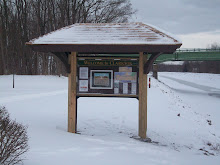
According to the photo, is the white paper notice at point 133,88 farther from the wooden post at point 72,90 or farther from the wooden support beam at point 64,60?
the wooden support beam at point 64,60

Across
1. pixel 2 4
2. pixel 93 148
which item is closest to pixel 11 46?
pixel 2 4

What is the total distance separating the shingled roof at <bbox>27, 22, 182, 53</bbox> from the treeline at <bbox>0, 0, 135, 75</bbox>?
2436 cm

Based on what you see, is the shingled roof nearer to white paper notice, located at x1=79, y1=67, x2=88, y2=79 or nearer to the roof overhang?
the roof overhang

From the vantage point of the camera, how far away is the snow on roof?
5.62 metres

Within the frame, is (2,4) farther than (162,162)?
Yes

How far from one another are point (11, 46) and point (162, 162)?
3554cm

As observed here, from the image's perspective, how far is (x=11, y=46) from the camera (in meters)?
35.1

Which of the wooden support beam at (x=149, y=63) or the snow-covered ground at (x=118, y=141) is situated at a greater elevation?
the wooden support beam at (x=149, y=63)

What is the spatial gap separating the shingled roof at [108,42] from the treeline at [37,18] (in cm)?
2436

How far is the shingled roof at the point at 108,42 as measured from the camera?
557 centimetres

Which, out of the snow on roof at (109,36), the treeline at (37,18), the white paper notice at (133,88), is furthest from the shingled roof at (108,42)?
the treeline at (37,18)

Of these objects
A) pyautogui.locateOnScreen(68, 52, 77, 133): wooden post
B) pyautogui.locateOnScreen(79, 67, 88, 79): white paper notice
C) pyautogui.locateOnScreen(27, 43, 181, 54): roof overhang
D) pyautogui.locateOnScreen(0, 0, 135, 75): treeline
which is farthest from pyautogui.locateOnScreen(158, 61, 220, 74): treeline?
pyautogui.locateOnScreen(68, 52, 77, 133): wooden post

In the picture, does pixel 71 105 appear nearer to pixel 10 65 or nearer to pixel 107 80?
pixel 107 80

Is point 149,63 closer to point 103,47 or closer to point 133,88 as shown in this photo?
point 133,88
